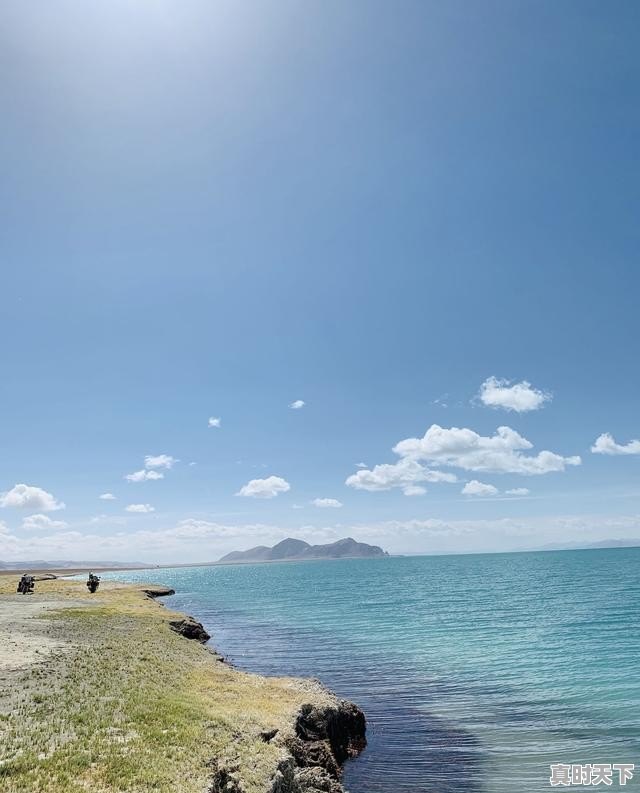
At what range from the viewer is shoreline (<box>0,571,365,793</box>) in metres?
16.5

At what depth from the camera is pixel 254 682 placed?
33562 mm

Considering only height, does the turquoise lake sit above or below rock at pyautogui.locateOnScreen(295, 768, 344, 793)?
below

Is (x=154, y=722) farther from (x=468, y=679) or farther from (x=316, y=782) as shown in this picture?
(x=468, y=679)

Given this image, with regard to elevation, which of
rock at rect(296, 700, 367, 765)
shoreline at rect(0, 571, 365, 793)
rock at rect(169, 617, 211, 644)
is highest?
shoreline at rect(0, 571, 365, 793)

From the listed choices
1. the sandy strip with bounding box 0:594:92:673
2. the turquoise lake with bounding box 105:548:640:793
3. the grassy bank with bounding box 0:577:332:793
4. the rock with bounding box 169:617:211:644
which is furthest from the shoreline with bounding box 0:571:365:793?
the rock with bounding box 169:617:211:644

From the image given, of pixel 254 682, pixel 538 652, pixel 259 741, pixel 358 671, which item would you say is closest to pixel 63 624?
pixel 254 682

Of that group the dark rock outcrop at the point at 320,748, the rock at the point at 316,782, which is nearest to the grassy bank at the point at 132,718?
the dark rock outcrop at the point at 320,748

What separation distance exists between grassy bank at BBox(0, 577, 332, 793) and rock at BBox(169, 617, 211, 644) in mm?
18757

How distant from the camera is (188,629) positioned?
59.5m

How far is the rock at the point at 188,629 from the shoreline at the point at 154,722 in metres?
17.4

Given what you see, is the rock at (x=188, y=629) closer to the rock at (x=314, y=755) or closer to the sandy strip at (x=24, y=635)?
the sandy strip at (x=24, y=635)

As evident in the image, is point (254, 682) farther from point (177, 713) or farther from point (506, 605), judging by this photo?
point (506, 605)

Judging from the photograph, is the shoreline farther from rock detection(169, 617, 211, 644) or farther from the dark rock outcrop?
rock detection(169, 617, 211, 644)

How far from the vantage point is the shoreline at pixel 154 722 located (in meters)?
16.5
